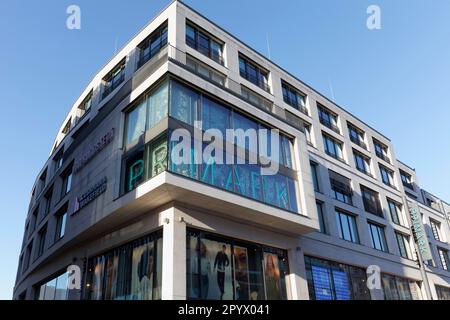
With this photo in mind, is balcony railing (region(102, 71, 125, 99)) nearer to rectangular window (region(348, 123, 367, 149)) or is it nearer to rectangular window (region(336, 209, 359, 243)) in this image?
rectangular window (region(336, 209, 359, 243))

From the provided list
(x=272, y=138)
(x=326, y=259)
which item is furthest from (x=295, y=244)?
(x=272, y=138)

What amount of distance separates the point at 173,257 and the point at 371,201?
2553 centimetres

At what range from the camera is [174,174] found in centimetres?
1563

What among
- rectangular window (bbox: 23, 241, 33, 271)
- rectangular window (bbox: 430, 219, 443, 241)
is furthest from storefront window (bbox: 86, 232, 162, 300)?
rectangular window (bbox: 430, 219, 443, 241)

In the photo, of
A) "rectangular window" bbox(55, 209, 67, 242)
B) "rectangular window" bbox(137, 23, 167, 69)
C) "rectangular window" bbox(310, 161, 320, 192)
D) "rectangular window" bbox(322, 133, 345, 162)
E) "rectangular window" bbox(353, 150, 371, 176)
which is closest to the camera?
"rectangular window" bbox(137, 23, 167, 69)

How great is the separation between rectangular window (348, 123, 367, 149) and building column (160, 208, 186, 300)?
87.8 feet

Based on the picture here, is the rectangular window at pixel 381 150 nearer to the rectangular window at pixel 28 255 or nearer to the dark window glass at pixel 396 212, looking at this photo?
the dark window glass at pixel 396 212

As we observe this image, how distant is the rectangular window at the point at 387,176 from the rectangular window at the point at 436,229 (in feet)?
33.1

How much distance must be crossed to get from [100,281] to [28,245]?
1990 cm

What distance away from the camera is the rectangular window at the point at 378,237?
3300 cm

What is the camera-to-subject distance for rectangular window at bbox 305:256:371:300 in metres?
23.8
